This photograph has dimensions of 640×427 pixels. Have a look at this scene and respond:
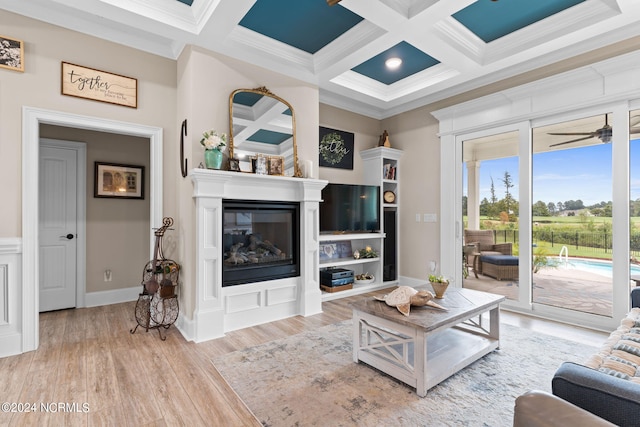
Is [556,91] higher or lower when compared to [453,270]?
higher

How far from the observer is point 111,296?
3.93 metres

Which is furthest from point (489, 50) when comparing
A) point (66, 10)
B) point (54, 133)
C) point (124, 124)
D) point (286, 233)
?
point (54, 133)

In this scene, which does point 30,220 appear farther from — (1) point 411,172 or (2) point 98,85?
(1) point 411,172

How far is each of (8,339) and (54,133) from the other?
2368mm

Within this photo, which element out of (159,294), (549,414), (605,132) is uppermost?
(605,132)

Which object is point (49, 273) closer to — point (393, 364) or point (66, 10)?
point (66, 10)

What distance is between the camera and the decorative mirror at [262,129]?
10.4 ft

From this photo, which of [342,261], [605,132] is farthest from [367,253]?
[605,132]

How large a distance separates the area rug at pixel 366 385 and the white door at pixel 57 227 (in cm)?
262

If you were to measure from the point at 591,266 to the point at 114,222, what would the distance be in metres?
5.58

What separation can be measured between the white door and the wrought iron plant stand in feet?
4.48

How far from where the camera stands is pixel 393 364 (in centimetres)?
214

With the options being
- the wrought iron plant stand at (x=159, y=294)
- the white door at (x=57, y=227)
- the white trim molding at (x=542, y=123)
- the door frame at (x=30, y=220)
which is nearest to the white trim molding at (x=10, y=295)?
the door frame at (x=30, y=220)

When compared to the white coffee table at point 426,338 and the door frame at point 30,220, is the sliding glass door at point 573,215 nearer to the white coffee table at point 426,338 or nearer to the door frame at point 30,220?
the white coffee table at point 426,338
